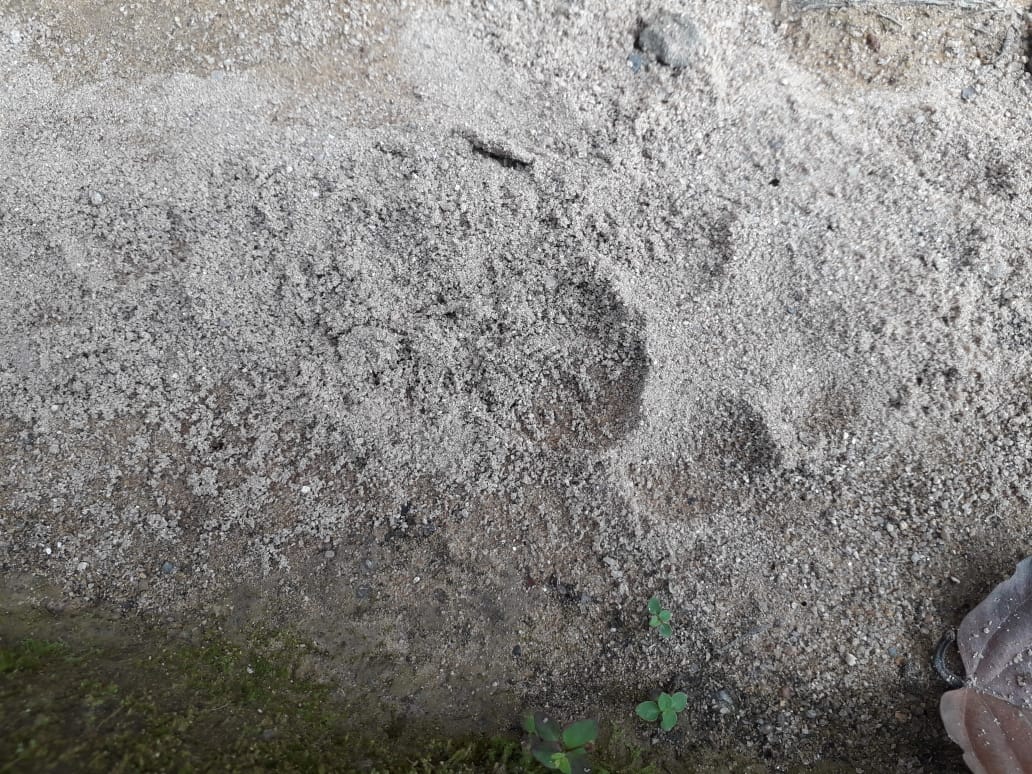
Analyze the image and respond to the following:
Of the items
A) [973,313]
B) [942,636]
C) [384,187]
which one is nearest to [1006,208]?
[973,313]

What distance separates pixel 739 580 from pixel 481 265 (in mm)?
1098

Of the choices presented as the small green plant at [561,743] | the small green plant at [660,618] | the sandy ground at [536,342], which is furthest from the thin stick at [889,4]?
the small green plant at [561,743]

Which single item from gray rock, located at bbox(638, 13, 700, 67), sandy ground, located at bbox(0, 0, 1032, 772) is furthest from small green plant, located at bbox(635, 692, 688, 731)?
gray rock, located at bbox(638, 13, 700, 67)

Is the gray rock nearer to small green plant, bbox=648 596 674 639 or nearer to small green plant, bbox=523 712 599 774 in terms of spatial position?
A: small green plant, bbox=648 596 674 639

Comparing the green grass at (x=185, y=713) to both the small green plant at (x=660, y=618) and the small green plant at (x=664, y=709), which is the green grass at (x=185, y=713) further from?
the small green plant at (x=660, y=618)

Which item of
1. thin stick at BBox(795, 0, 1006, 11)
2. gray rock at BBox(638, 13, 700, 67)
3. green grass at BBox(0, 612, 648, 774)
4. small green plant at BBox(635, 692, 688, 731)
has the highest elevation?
thin stick at BBox(795, 0, 1006, 11)

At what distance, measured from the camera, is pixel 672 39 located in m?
1.98

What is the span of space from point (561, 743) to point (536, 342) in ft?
3.25

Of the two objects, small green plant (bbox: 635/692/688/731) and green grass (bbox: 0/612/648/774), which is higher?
small green plant (bbox: 635/692/688/731)

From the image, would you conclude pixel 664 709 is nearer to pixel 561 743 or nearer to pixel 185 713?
pixel 561 743

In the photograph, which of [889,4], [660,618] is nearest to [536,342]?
[660,618]

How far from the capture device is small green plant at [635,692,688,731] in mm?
1447

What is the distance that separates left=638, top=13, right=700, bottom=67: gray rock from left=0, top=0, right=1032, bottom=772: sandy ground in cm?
2

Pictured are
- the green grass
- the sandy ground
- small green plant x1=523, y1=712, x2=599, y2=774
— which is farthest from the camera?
the sandy ground
